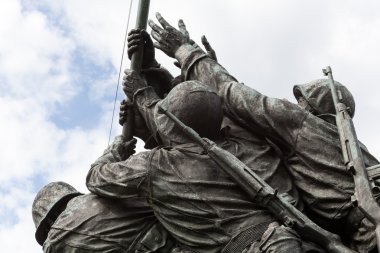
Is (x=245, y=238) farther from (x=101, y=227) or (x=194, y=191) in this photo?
(x=101, y=227)

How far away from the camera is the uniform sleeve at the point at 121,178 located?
7.69m

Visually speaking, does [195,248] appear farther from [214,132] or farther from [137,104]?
[137,104]

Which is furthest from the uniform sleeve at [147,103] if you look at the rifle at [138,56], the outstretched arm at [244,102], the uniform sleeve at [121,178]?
the uniform sleeve at [121,178]

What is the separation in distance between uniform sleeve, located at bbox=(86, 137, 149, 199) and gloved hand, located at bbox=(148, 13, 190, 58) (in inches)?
65.5

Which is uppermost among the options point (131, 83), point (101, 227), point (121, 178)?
point (131, 83)

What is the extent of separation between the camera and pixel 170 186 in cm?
763

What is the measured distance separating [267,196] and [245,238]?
387 mm

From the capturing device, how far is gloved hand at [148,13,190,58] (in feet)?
30.3

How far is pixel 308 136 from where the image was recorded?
26.3 ft

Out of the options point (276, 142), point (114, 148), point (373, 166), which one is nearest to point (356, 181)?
point (373, 166)

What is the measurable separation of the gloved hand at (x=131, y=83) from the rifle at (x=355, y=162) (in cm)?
197

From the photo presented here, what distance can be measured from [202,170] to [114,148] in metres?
1.41

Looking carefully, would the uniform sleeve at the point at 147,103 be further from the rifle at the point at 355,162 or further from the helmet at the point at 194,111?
the rifle at the point at 355,162

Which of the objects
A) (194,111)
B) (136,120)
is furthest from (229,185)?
(136,120)
